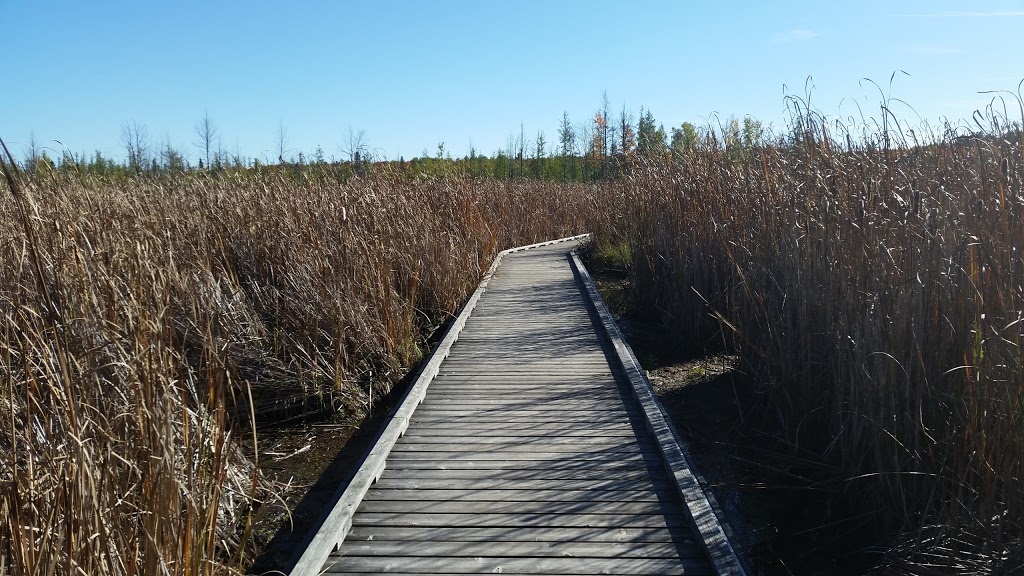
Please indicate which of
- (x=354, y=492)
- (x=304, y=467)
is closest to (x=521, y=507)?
(x=354, y=492)

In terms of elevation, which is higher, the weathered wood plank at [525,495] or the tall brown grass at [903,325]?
the tall brown grass at [903,325]

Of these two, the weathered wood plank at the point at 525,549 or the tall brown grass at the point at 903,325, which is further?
the weathered wood plank at the point at 525,549

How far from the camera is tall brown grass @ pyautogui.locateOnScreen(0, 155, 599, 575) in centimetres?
179

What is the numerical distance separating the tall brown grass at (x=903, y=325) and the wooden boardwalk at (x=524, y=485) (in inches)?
29.9

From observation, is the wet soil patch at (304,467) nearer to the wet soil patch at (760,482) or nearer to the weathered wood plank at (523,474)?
the weathered wood plank at (523,474)

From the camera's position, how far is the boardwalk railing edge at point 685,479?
2611mm

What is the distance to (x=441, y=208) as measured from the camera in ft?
28.8

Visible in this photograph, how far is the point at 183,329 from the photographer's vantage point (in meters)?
4.95

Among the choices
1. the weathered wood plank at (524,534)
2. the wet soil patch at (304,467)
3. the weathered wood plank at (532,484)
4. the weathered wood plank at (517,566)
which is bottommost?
the wet soil patch at (304,467)

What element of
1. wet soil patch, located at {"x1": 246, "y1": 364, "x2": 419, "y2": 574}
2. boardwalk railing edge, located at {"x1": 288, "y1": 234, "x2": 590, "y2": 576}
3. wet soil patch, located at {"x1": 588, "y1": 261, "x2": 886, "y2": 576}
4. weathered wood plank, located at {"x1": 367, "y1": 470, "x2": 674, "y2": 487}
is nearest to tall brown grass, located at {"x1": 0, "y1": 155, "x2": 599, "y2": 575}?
wet soil patch, located at {"x1": 246, "y1": 364, "x2": 419, "y2": 574}

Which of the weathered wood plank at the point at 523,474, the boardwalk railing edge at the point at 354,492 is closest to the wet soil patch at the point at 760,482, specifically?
the weathered wood plank at the point at 523,474

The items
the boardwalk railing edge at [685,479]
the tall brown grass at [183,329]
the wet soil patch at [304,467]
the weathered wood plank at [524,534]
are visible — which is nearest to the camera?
the tall brown grass at [183,329]

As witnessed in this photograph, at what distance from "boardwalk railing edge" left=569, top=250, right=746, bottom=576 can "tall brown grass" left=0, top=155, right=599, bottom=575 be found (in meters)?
1.67

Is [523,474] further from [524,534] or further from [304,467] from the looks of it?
[304,467]
